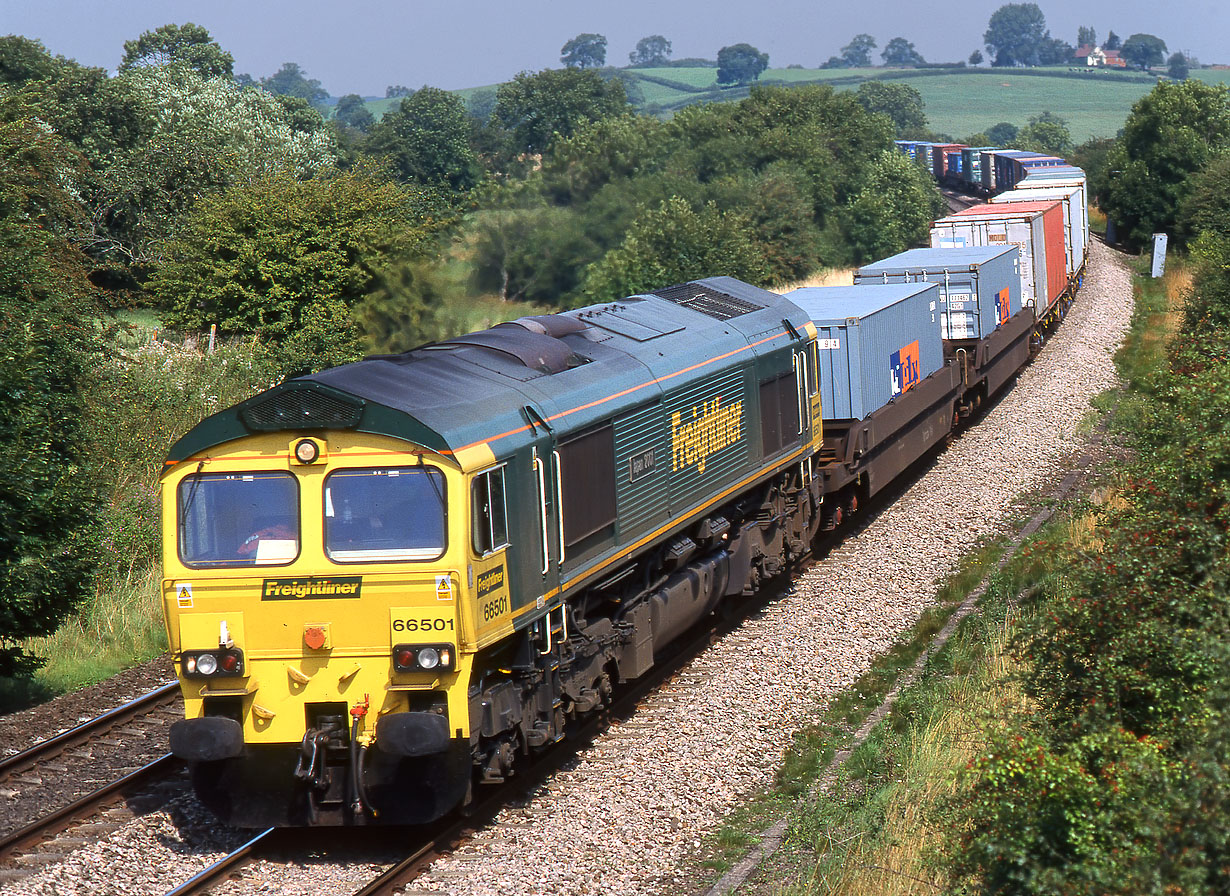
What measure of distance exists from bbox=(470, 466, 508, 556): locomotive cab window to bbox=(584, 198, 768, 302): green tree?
39147 mm

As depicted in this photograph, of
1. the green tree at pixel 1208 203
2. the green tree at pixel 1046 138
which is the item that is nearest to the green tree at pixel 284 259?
the green tree at pixel 1208 203

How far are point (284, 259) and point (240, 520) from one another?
29.3 metres

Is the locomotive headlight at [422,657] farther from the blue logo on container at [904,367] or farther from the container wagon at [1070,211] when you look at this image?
the container wagon at [1070,211]

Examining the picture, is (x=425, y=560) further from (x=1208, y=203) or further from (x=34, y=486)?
(x=1208, y=203)

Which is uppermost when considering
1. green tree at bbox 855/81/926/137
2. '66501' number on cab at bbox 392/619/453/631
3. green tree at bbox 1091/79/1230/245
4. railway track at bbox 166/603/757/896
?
green tree at bbox 855/81/926/137

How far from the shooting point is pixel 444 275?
39531 millimetres

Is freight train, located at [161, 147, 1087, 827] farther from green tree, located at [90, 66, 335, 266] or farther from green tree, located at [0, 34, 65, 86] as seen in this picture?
green tree, located at [0, 34, 65, 86]

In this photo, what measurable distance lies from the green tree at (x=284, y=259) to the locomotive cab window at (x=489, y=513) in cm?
2682

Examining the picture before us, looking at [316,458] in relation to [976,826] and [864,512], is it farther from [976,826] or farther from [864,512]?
[864,512]

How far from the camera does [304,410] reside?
31.3ft

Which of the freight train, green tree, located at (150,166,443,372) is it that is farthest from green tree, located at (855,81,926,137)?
the freight train

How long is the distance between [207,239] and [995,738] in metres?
34.3

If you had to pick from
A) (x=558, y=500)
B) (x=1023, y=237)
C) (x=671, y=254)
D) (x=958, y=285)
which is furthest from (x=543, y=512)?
(x=671, y=254)

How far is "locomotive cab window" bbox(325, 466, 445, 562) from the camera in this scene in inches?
371
